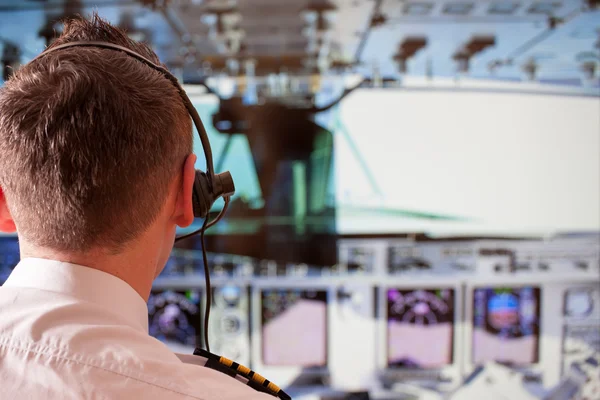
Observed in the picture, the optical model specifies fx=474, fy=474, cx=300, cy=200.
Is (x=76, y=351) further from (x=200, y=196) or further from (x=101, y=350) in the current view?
(x=200, y=196)

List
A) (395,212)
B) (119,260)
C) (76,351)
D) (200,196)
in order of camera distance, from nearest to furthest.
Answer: (76,351), (119,260), (200,196), (395,212)

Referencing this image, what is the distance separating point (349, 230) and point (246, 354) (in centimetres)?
65

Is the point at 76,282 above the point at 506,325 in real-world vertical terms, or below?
above

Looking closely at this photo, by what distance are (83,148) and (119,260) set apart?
0.47 ft

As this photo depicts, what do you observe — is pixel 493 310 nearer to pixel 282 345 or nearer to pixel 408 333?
pixel 408 333

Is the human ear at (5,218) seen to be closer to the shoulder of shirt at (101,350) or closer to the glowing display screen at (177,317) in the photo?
the shoulder of shirt at (101,350)

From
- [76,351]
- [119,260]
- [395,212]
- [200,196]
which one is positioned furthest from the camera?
[395,212]

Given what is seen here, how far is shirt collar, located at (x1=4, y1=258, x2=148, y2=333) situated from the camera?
0.54 metres

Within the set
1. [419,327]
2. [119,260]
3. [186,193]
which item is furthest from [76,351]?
[419,327]

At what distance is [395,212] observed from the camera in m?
1.87

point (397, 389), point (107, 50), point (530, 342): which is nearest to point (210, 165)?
point (107, 50)

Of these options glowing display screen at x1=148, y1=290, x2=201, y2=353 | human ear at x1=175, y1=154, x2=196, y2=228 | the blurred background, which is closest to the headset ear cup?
human ear at x1=175, y1=154, x2=196, y2=228

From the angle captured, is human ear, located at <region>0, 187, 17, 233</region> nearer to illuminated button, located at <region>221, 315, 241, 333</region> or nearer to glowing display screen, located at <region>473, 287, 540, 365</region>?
illuminated button, located at <region>221, 315, 241, 333</region>

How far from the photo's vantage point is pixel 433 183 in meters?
1.87
